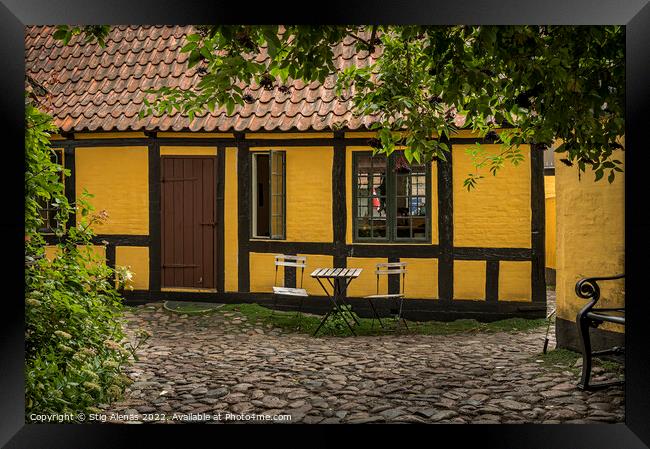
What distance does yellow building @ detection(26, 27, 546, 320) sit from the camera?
28.3ft

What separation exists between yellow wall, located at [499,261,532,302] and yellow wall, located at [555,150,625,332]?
2.47 metres

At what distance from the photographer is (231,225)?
9.38m

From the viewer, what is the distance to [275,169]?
9102 millimetres

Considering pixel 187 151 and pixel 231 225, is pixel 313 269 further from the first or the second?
pixel 187 151

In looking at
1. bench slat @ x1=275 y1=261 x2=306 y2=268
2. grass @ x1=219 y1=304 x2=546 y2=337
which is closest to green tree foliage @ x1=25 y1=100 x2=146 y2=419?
grass @ x1=219 y1=304 x2=546 y2=337

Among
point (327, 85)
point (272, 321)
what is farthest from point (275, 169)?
point (272, 321)

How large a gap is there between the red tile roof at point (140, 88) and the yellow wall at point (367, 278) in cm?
190

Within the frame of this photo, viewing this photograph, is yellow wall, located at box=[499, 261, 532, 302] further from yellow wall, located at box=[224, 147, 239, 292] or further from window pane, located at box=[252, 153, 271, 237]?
yellow wall, located at box=[224, 147, 239, 292]

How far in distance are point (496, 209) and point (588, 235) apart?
9.70ft

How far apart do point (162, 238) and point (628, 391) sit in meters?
7.68

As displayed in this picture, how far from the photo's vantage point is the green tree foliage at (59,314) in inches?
146

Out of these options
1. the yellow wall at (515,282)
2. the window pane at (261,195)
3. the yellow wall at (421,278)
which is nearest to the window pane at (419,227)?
the yellow wall at (421,278)
